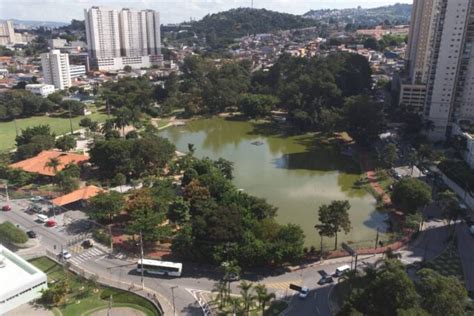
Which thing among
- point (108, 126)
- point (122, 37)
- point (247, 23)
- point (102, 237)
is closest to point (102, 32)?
point (122, 37)

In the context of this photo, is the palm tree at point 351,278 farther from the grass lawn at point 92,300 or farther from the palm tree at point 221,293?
the grass lawn at point 92,300

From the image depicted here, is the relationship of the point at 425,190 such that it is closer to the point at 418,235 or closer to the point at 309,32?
the point at 418,235

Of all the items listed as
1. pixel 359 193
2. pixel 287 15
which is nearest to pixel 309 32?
pixel 287 15

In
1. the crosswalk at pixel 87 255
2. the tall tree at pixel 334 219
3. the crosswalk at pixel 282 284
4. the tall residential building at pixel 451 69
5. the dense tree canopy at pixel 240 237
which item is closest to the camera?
the crosswalk at pixel 282 284

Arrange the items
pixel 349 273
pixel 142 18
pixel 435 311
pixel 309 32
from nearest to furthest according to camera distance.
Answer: pixel 435 311 → pixel 349 273 → pixel 142 18 → pixel 309 32

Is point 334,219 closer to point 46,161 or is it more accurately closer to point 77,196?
point 77,196

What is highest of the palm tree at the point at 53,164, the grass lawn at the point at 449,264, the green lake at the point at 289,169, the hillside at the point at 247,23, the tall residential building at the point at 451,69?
the hillside at the point at 247,23

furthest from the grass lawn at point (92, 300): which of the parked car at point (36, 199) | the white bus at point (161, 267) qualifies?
the parked car at point (36, 199)

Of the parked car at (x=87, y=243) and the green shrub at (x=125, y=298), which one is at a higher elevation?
the parked car at (x=87, y=243)
